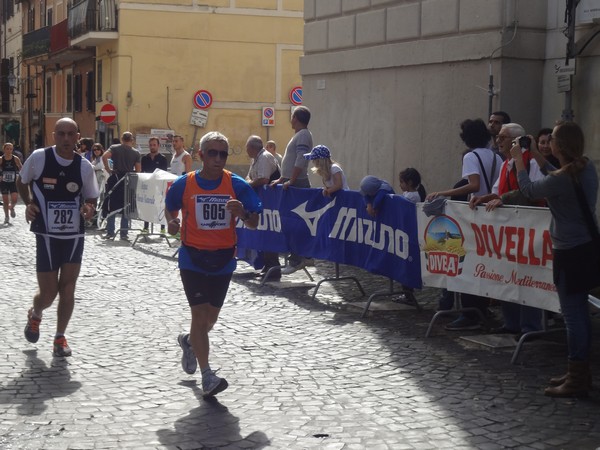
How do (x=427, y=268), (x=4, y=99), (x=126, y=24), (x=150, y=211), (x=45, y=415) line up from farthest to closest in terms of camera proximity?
(x=4, y=99) < (x=126, y=24) < (x=150, y=211) < (x=427, y=268) < (x=45, y=415)

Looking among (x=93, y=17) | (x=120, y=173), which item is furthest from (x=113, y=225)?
(x=93, y=17)

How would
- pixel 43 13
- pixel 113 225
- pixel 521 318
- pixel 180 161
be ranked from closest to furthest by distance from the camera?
1. pixel 521 318
2. pixel 113 225
3. pixel 180 161
4. pixel 43 13

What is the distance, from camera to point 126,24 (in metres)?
38.0

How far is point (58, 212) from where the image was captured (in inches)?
356

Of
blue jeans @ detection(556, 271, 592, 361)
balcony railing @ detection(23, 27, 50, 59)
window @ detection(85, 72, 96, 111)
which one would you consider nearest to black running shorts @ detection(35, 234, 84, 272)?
blue jeans @ detection(556, 271, 592, 361)

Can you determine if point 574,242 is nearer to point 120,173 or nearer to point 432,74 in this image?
point 432,74

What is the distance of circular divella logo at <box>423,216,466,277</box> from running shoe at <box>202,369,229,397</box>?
3.13 m

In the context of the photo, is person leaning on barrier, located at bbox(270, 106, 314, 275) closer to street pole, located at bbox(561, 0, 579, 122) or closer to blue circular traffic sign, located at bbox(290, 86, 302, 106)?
street pole, located at bbox(561, 0, 579, 122)

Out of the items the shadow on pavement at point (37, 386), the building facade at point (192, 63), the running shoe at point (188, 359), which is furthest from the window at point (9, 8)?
the running shoe at point (188, 359)

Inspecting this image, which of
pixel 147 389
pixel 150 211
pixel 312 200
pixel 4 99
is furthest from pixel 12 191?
pixel 4 99

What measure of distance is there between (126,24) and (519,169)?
3147 centimetres

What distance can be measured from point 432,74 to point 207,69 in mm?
23101

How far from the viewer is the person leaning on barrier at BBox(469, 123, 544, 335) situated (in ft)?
30.3

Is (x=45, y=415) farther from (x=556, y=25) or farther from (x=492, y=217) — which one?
(x=556, y=25)
